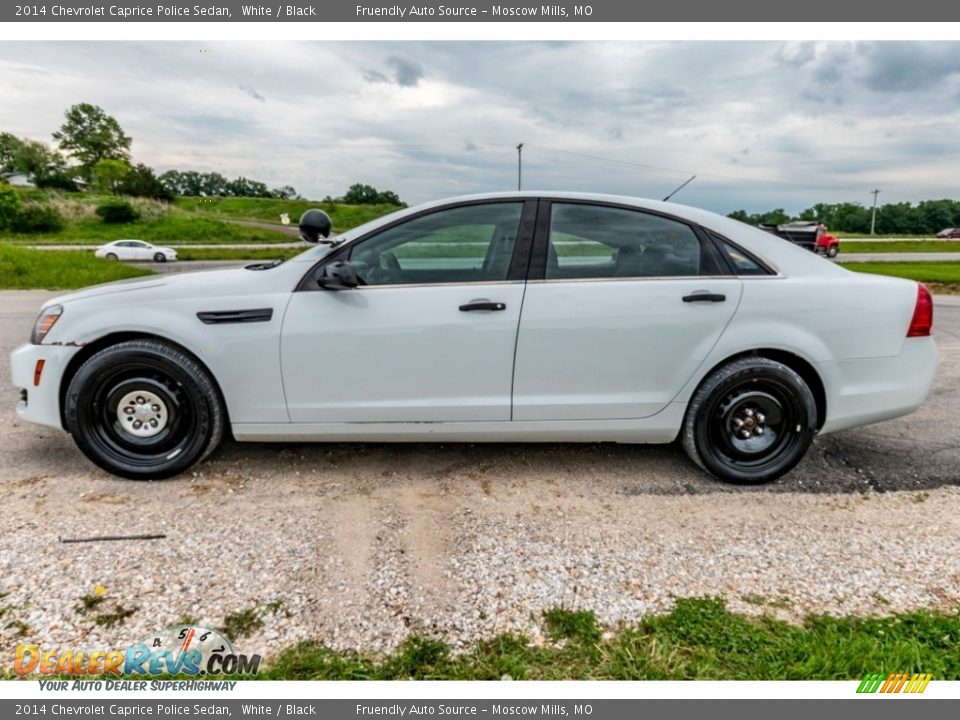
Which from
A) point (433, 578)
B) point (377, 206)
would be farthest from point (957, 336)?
point (377, 206)

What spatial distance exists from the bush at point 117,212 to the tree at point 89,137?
20.1 metres

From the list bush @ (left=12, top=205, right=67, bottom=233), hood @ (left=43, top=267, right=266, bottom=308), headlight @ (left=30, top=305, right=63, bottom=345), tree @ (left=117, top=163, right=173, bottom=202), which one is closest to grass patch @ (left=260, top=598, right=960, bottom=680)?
hood @ (left=43, top=267, right=266, bottom=308)

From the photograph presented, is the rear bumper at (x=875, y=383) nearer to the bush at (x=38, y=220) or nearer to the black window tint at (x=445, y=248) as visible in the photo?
the black window tint at (x=445, y=248)

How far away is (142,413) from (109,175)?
56.3m

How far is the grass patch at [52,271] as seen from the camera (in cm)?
1180

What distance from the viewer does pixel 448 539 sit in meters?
2.63

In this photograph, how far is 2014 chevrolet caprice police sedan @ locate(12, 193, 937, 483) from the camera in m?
2.99

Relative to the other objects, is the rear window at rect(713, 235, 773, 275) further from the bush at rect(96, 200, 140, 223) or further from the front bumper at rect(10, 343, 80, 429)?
the bush at rect(96, 200, 140, 223)

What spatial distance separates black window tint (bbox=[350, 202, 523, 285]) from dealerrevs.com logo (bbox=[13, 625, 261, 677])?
181 centimetres

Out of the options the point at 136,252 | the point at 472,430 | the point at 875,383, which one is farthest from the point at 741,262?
the point at 136,252

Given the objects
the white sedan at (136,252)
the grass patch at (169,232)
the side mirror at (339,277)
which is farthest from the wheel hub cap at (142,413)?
the grass patch at (169,232)

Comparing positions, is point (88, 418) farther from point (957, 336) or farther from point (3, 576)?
point (957, 336)

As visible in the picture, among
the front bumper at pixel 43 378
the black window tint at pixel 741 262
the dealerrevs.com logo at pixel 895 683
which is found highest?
the black window tint at pixel 741 262

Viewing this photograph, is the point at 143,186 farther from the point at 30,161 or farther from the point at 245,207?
the point at 30,161
